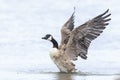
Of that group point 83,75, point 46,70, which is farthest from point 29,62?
point 83,75

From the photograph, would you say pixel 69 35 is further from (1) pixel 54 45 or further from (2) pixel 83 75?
(2) pixel 83 75

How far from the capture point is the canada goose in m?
20.6

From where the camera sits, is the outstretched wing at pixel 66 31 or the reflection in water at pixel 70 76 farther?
the outstretched wing at pixel 66 31

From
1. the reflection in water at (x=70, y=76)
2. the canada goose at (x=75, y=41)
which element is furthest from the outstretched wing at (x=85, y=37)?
the reflection in water at (x=70, y=76)

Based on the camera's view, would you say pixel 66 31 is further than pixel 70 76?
Yes

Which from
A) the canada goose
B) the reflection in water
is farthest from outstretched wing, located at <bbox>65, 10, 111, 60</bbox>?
the reflection in water

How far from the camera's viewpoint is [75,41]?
20953 millimetres

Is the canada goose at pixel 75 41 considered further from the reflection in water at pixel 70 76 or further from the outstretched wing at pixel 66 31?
the reflection in water at pixel 70 76

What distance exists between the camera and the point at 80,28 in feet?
67.8

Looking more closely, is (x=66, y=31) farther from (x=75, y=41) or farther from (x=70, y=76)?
(x=70, y=76)

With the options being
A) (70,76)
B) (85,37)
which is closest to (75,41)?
(85,37)

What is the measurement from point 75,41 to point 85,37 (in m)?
0.28

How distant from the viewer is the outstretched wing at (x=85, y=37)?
68.5ft

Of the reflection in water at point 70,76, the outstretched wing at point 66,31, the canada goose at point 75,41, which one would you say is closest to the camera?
the reflection in water at point 70,76
